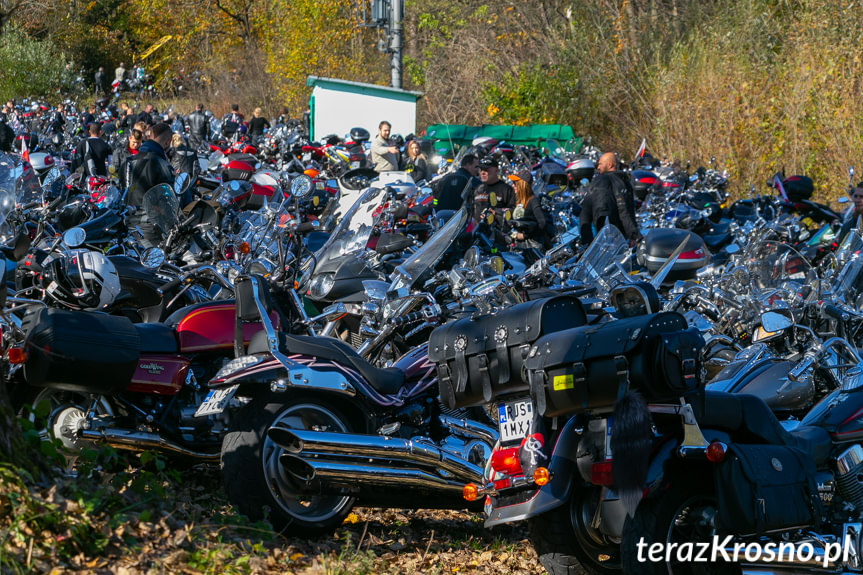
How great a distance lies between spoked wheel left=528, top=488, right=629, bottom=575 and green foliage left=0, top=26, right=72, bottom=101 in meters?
42.1

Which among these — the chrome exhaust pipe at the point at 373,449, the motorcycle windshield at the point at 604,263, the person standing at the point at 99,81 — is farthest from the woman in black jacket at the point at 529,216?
the person standing at the point at 99,81

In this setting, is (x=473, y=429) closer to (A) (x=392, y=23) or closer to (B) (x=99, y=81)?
(A) (x=392, y=23)

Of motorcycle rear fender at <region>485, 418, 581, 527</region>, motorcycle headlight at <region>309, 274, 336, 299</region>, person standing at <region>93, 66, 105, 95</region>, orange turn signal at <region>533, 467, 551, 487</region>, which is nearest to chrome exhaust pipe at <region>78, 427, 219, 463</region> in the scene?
motorcycle headlight at <region>309, 274, 336, 299</region>

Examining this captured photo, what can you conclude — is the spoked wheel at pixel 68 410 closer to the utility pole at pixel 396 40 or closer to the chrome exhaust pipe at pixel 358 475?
the chrome exhaust pipe at pixel 358 475

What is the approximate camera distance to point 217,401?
5.14 meters

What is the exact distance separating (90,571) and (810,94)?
17707mm

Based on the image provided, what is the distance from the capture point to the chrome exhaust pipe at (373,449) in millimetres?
4844

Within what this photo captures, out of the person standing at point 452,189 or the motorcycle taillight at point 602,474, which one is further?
the person standing at point 452,189

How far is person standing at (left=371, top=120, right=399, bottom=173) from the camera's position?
1642 centimetres

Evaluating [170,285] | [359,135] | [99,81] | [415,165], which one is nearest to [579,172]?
[415,165]

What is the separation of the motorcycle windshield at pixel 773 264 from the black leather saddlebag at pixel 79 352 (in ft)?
14.7

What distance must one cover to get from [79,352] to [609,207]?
708 cm

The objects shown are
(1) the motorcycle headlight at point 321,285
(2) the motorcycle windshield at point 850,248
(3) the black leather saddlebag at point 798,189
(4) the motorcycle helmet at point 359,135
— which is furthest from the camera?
(4) the motorcycle helmet at point 359,135

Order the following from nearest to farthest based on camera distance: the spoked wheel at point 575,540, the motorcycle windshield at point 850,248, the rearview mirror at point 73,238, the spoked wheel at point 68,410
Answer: the spoked wheel at point 575,540
the spoked wheel at point 68,410
the rearview mirror at point 73,238
the motorcycle windshield at point 850,248
